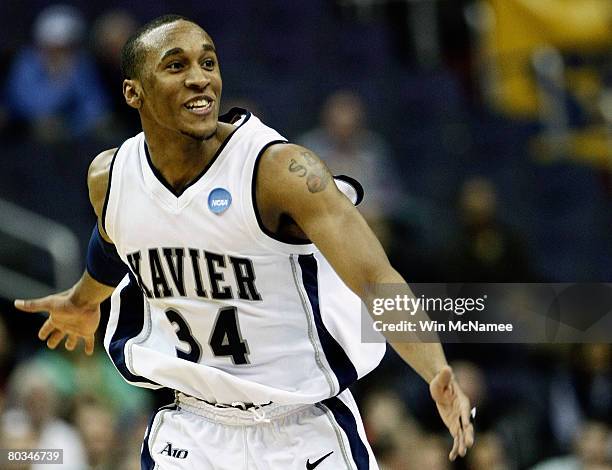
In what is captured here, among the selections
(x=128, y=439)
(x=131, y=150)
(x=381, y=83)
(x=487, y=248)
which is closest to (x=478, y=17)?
(x=381, y=83)

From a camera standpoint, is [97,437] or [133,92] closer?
[133,92]

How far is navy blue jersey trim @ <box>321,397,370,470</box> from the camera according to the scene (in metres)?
5.37

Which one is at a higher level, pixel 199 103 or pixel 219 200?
pixel 199 103

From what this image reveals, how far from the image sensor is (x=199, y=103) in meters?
5.10

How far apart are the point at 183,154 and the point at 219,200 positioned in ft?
0.98

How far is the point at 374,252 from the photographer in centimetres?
477

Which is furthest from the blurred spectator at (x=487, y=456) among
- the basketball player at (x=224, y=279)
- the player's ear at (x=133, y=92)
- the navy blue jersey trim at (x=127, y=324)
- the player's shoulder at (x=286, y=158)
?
the player's ear at (x=133, y=92)

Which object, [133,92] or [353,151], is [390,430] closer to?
[353,151]

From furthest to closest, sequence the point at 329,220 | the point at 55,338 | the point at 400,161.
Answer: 1. the point at 400,161
2. the point at 55,338
3. the point at 329,220

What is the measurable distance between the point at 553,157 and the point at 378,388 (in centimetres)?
421

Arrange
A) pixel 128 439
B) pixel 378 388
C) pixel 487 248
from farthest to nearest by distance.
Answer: pixel 487 248
pixel 378 388
pixel 128 439

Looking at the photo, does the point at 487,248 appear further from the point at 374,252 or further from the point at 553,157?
the point at 374,252

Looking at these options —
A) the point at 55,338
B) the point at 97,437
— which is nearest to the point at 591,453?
the point at 97,437

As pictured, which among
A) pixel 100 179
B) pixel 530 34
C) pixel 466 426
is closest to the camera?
pixel 466 426
